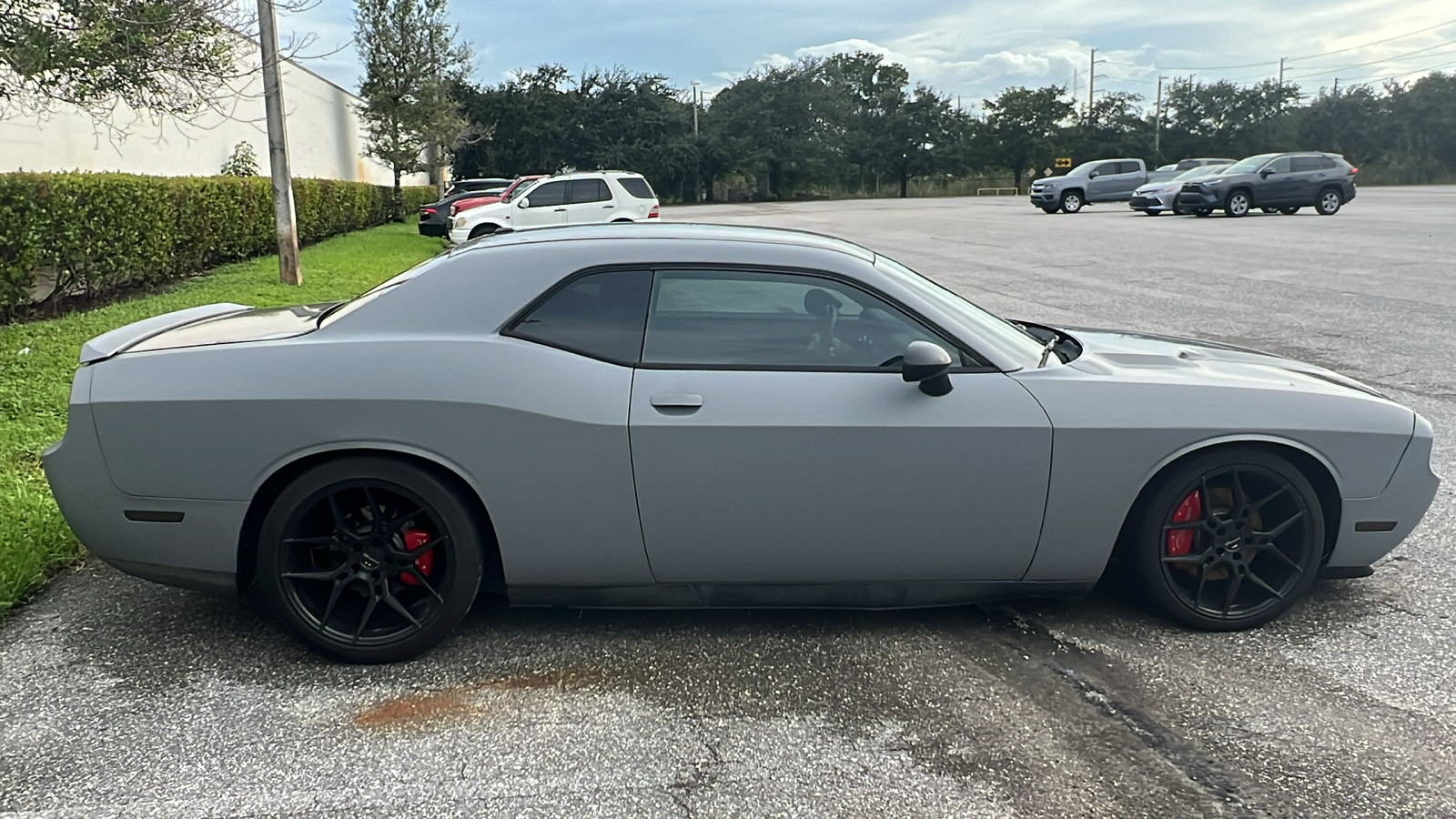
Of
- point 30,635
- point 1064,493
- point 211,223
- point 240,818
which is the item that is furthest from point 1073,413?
point 211,223

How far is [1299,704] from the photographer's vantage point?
2.98 metres

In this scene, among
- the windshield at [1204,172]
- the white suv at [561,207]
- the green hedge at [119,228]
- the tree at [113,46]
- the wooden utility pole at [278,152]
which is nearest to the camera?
the tree at [113,46]

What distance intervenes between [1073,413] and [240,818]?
264 centimetres

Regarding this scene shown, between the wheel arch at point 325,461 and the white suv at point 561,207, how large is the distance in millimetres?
15866

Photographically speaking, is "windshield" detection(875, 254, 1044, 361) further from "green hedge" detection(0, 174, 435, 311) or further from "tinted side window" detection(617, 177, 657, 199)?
"tinted side window" detection(617, 177, 657, 199)

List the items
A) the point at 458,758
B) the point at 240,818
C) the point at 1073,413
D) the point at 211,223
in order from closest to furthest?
the point at 240,818 → the point at 458,758 → the point at 1073,413 → the point at 211,223

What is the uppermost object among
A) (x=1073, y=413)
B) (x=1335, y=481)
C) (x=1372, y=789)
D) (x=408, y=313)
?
(x=408, y=313)

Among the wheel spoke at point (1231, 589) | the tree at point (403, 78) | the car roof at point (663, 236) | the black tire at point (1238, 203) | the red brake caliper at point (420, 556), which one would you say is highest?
the tree at point (403, 78)

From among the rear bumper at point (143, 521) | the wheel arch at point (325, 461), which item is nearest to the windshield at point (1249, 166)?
the wheel arch at point (325, 461)

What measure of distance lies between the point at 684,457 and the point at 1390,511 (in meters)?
2.43

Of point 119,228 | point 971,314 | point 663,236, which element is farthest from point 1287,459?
point 119,228

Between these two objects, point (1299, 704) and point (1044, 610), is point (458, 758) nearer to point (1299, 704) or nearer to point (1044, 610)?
point (1044, 610)

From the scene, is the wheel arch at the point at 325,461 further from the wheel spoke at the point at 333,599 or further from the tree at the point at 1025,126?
the tree at the point at 1025,126

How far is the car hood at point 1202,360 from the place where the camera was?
3.54 meters
